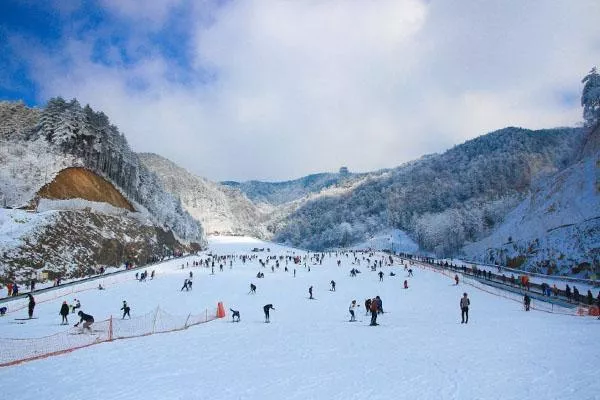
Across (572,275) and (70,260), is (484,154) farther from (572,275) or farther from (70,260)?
(70,260)

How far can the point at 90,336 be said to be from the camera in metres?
16.5

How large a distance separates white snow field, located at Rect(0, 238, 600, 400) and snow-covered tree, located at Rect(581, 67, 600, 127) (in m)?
45.6

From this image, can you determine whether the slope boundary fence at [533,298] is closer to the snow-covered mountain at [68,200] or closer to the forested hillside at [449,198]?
the snow-covered mountain at [68,200]

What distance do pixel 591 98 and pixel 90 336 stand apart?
6420cm

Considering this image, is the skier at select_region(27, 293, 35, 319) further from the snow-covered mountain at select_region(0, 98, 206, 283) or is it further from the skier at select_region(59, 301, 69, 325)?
the snow-covered mountain at select_region(0, 98, 206, 283)

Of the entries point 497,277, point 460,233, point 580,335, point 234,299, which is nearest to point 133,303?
Result: point 234,299

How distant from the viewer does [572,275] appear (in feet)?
120

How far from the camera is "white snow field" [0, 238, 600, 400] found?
8984mm

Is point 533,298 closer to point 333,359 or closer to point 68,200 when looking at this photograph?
point 333,359

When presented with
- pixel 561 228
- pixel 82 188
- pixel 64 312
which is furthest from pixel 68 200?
pixel 561 228

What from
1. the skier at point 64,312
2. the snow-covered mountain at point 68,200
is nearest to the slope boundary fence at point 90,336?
the skier at point 64,312

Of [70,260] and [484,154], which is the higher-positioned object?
[484,154]

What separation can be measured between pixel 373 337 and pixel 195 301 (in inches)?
652

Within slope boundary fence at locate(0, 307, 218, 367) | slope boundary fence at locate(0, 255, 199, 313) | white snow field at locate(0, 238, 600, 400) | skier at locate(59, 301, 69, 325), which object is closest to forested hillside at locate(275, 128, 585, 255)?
slope boundary fence at locate(0, 255, 199, 313)
